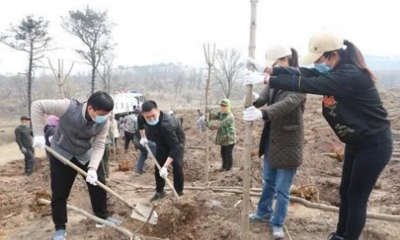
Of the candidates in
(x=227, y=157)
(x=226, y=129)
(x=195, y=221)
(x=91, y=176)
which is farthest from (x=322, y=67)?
(x=227, y=157)

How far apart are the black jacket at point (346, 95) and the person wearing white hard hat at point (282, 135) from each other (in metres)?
0.37

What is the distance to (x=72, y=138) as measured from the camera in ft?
11.4

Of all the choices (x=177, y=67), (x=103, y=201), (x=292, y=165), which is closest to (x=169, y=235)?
(x=103, y=201)

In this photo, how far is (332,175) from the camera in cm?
745

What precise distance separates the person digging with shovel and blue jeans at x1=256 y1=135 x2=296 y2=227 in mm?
1587

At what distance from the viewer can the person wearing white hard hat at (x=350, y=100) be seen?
2.43 m

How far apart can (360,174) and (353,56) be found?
836 millimetres

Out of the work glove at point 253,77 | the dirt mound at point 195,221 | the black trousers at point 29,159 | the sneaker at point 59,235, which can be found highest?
the work glove at point 253,77

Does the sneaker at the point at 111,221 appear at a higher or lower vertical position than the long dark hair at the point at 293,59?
lower

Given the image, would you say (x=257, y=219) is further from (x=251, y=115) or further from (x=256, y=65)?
(x=256, y=65)

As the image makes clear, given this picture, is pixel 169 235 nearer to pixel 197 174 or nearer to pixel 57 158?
pixel 57 158

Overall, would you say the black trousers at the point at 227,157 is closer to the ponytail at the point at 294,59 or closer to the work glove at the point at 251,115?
the ponytail at the point at 294,59

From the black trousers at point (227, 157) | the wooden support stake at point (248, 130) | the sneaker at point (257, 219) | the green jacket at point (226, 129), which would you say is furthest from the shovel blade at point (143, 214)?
the black trousers at point (227, 157)

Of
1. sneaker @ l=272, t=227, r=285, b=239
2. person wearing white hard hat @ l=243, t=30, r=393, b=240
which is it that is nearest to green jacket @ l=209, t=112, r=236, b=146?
sneaker @ l=272, t=227, r=285, b=239
